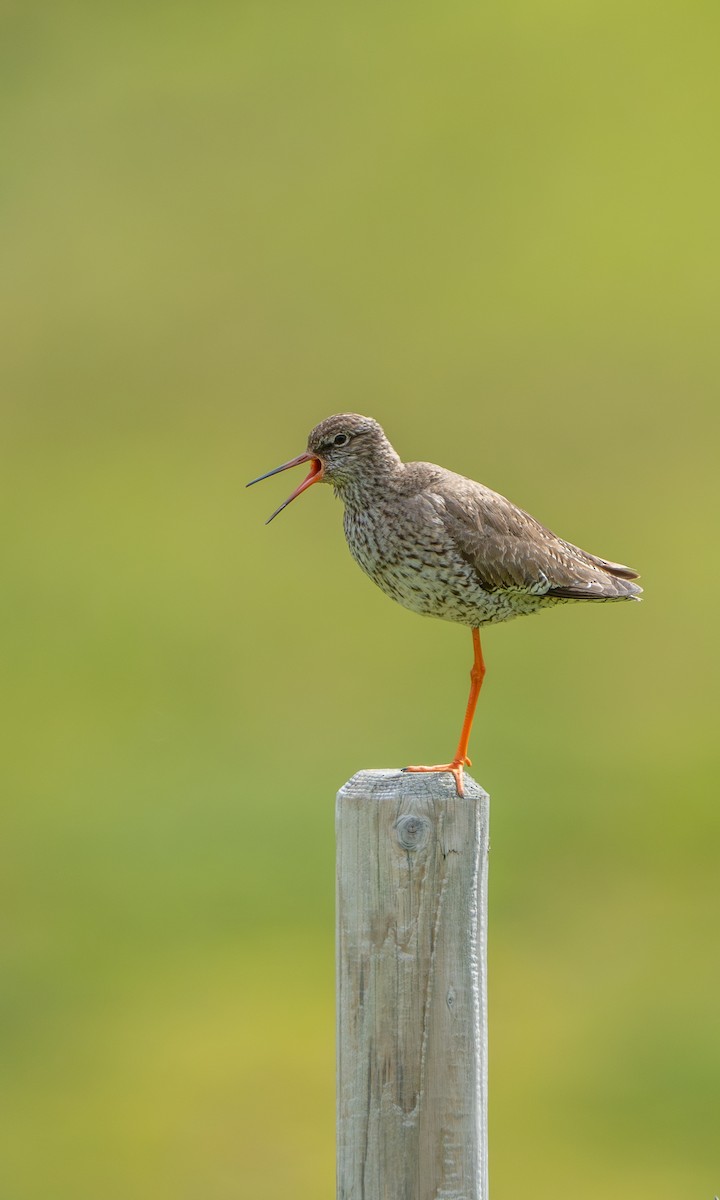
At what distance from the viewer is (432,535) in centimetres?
603

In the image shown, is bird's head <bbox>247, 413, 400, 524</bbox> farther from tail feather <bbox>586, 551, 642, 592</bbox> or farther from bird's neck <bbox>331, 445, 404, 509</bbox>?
tail feather <bbox>586, 551, 642, 592</bbox>

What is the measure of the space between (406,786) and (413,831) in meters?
0.18

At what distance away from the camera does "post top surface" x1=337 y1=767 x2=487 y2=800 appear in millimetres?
4056

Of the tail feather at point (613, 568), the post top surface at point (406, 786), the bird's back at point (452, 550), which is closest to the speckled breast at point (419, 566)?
the bird's back at point (452, 550)

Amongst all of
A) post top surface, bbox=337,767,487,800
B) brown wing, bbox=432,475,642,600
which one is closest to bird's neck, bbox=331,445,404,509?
brown wing, bbox=432,475,642,600

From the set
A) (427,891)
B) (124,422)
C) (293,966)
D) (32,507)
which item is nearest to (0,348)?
(124,422)

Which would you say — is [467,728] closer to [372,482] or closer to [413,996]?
[372,482]

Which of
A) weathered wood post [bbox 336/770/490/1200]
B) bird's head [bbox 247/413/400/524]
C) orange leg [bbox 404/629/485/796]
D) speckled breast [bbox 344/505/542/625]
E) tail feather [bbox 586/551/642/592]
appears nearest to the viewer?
weathered wood post [bbox 336/770/490/1200]

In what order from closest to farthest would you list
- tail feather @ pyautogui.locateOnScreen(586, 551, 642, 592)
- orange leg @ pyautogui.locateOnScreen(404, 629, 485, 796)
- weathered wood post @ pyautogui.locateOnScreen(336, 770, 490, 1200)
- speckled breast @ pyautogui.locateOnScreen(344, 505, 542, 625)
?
weathered wood post @ pyautogui.locateOnScreen(336, 770, 490, 1200)
orange leg @ pyautogui.locateOnScreen(404, 629, 485, 796)
speckled breast @ pyautogui.locateOnScreen(344, 505, 542, 625)
tail feather @ pyautogui.locateOnScreen(586, 551, 642, 592)

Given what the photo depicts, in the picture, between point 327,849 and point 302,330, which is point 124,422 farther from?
point 327,849

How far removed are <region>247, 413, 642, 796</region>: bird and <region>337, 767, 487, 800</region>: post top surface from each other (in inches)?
64.3

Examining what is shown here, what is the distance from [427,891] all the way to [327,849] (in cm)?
1284

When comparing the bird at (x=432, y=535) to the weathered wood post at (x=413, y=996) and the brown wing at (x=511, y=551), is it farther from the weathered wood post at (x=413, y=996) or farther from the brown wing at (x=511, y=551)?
the weathered wood post at (x=413, y=996)

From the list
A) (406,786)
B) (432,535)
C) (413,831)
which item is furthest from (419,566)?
(413,831)
